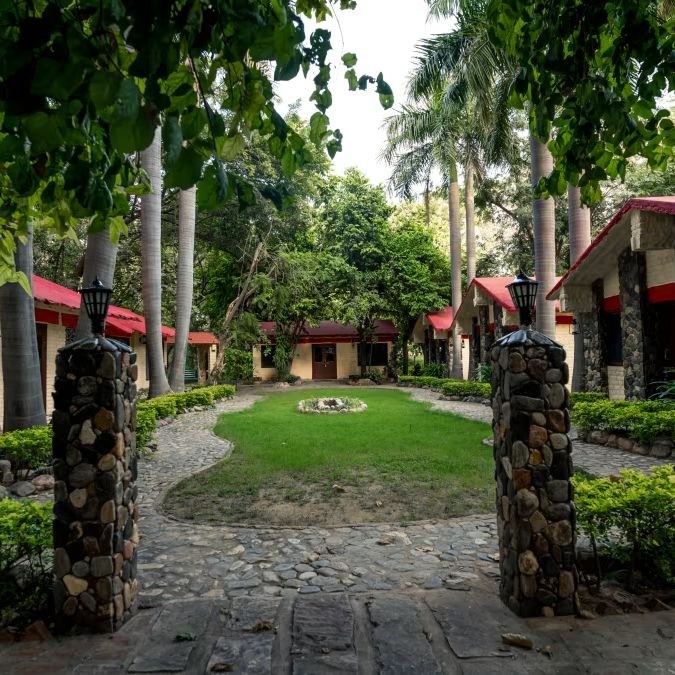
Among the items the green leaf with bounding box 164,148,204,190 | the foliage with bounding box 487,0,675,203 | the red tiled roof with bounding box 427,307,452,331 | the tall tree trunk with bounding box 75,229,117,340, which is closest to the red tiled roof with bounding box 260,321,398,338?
the red tiled roof with bounding box 427,307,452,331

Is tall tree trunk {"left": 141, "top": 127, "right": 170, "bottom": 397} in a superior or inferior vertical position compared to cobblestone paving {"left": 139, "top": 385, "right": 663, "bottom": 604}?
superior

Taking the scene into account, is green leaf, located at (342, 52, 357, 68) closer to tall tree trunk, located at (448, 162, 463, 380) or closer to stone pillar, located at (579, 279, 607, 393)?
stone pillar, located at (579, 279, 607, 393)

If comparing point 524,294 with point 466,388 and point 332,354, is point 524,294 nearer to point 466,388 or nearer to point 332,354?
point 466,388

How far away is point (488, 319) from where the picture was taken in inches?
806

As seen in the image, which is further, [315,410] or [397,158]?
[397,158]

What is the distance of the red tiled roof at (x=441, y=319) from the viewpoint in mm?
24881

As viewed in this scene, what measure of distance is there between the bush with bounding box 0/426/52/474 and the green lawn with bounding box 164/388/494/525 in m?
2.02

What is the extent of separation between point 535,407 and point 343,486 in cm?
400

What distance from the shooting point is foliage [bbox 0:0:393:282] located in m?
1.37

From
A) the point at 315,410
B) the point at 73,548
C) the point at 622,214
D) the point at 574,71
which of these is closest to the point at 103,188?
the point at 73,548

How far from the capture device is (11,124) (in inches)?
71.8

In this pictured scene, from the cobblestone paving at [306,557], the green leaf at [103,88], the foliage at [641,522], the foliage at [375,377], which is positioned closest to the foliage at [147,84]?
the green leaf at [103,88]

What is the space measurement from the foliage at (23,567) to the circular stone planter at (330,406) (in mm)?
11630

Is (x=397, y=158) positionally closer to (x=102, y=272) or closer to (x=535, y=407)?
(x=102, y=272)
